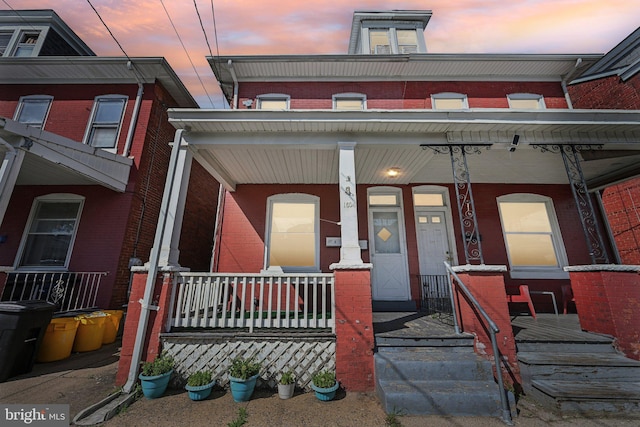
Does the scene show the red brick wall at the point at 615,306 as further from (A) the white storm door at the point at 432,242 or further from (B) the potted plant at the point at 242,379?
(B) the potted plant at the point at 242,379

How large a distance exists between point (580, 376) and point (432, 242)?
12.0ft

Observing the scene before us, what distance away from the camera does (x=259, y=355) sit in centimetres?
368

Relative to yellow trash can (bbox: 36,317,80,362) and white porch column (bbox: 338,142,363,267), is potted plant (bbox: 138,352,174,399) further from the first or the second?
white porch column (bbox: 338,142,363,267)

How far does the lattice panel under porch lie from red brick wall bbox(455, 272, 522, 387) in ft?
6.89

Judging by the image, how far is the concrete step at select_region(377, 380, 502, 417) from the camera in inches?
116

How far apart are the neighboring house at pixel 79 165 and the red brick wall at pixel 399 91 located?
10.3 ft

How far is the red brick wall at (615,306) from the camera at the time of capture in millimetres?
3645

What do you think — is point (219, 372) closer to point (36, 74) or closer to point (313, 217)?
point (313, 217)

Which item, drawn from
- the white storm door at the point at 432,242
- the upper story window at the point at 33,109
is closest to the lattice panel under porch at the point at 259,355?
the white storm door at the point at 432,242

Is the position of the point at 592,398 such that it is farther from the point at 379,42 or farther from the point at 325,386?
the point at 379,42

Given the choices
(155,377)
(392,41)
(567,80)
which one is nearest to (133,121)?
(155,377)

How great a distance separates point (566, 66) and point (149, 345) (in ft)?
40.1

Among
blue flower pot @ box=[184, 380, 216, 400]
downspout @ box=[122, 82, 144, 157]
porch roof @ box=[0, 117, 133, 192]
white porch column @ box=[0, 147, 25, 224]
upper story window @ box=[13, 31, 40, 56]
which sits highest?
upper story window @ box=[13, 31, 40, 56]

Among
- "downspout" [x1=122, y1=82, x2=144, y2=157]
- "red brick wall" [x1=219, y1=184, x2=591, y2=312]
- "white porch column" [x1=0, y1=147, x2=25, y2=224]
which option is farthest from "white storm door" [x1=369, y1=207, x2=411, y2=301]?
"white porch column" [x1=0, y1=147, x2=25, y2=224]
